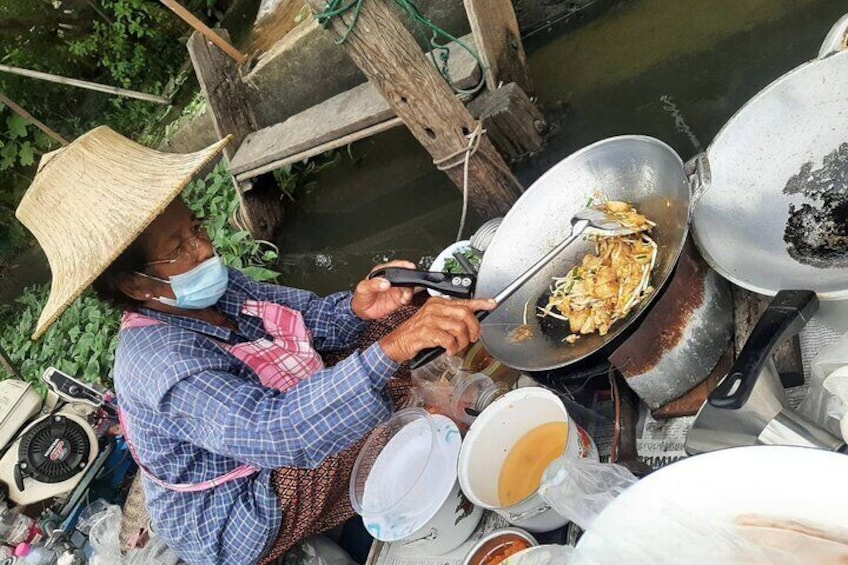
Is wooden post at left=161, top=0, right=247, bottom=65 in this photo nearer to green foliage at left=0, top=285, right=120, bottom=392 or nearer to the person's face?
green foliage at left=0, top=285, right=120, bottom=392

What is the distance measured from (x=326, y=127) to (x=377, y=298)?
7.21 feet

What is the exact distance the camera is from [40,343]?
6.54 meters

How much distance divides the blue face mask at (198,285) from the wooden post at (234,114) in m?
3.18

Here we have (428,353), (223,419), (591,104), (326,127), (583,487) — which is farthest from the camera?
(326,127)

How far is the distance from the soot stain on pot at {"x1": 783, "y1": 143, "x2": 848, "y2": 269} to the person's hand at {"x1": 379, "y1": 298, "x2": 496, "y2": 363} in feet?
3.04

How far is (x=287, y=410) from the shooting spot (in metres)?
2.19

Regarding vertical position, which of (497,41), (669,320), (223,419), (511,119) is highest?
(223,419)

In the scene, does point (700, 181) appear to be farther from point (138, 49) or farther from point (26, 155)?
point (26, 155)

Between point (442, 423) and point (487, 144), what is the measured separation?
1.82 meters

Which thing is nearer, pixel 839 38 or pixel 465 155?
pixel 839 38

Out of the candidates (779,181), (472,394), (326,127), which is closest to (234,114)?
(326,127)

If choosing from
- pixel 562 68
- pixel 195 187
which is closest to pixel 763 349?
pixel 562 68

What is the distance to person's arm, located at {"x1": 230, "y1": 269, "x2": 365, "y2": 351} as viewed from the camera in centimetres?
320

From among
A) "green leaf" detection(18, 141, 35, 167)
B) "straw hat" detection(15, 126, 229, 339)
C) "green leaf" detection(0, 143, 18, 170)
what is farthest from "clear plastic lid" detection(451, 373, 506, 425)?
"green leaf" detection(0, 143, 18, 170)
